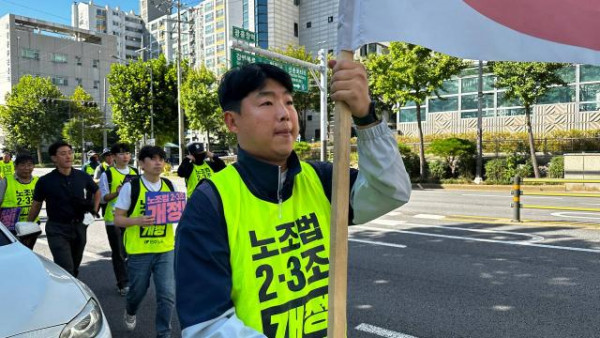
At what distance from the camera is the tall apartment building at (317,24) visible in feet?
193

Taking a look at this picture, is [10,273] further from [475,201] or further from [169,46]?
[169,46]

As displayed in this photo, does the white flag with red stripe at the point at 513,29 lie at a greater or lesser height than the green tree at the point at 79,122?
lesser

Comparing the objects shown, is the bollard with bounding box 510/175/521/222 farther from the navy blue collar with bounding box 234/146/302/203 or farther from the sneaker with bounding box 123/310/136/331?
the navy blue collar with bounding box 234/146/302/203

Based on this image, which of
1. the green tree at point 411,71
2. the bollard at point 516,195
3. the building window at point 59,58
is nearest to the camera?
the bollard at point 516,195

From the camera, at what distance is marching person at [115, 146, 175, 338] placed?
4023 millimetres

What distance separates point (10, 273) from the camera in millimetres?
2758

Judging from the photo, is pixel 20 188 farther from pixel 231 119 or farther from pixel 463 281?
pixel 463 281

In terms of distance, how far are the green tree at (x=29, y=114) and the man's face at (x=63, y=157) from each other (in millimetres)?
51526

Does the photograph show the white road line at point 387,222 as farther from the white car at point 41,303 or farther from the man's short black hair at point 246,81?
the man's short black hair at point 246,81

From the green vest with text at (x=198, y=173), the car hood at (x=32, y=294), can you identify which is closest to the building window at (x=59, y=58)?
the green vest with text at (x=198, y=173)

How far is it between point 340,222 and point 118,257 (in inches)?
208

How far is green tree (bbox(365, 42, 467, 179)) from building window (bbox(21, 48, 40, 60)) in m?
61.3

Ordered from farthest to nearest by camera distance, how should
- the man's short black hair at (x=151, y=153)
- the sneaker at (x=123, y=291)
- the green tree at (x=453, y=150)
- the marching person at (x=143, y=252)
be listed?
the green tree at (x=453, y=150) → the sneaker at (x=123, y=291) → the man's short black hair at (x=151, y=153) → the marching person at (x=143, y=252)

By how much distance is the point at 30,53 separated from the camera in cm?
6397
